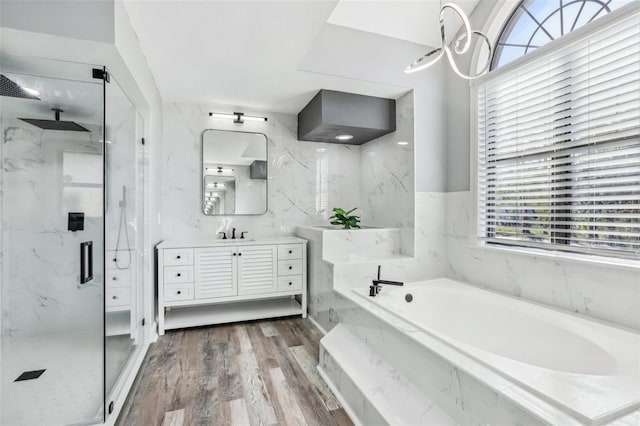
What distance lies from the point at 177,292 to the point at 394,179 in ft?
7.97

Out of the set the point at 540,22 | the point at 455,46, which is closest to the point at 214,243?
the point at 455,46

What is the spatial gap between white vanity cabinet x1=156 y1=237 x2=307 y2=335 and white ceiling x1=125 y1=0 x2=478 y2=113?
1524mm

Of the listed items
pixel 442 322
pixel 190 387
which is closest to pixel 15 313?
pixel 190 387

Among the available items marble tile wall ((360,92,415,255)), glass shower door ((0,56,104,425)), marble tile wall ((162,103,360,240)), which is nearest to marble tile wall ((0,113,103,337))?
glass shower door ((0,56,104,425))

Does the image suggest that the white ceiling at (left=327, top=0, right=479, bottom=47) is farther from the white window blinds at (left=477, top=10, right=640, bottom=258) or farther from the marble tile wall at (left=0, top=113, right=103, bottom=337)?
the marble tile wall at (left=0, top=113, right=103, bottom=337)

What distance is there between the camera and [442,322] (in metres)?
2.42

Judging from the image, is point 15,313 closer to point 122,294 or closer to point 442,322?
point 122,294

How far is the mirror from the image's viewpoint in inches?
135

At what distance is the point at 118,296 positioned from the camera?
2.04m

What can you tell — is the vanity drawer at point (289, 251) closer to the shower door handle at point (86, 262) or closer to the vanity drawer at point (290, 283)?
the vanity drawer at point (290, 283)

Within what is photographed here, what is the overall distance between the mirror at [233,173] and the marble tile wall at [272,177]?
0.07 metres

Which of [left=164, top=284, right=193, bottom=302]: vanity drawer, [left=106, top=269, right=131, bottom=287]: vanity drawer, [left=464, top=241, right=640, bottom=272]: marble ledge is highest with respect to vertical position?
[left=464, top=241, right=640, bottom=272]: marble ledge

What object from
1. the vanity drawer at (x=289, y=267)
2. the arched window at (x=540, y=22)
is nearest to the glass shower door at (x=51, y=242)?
the vanity drawer at (x=289, y=267)

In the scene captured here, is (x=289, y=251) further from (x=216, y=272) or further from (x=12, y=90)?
(x=12, y=90)
